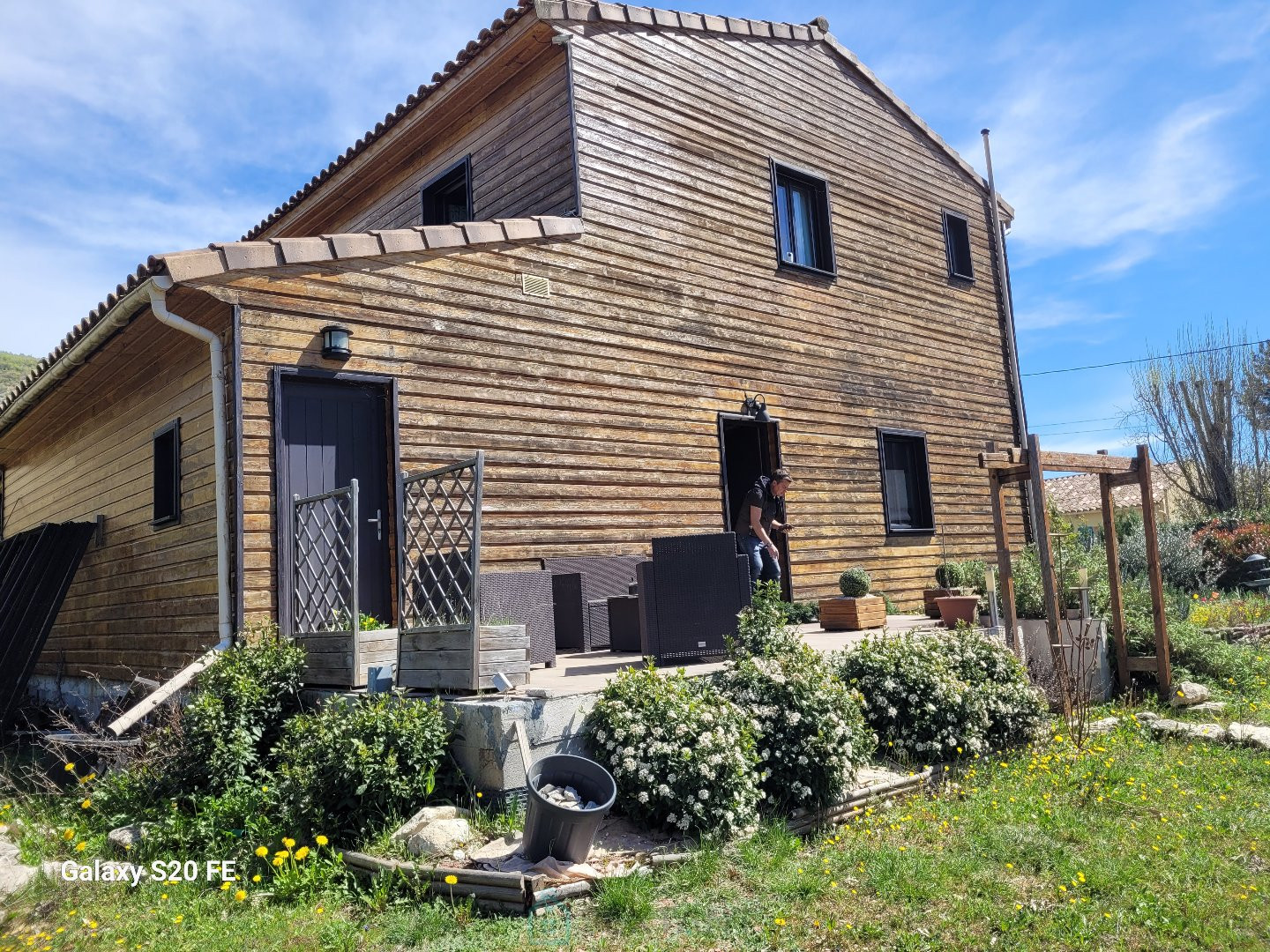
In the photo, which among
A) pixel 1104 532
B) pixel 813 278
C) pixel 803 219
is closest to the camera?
pixel 1104 532

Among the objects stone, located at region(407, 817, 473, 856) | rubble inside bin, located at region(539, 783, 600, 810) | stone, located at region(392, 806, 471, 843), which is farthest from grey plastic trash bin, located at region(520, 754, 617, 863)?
stone, located at region(392, 806, 471, 843)

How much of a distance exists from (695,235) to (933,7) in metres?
3.27

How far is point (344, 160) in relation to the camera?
11797 mm

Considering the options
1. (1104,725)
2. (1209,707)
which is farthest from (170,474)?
(1209,707)

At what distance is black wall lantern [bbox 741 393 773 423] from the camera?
1083 centimetres

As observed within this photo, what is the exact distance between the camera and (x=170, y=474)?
8.53m

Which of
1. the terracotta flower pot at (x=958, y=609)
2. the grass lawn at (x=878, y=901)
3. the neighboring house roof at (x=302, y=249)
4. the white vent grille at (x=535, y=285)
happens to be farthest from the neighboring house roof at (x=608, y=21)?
the grass lawn at (x=878, y=901)

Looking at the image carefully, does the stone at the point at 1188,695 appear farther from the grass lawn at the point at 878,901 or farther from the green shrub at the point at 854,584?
the green shrub at the point at 854,584

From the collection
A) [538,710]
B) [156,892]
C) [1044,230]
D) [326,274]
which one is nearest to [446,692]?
[538,710]

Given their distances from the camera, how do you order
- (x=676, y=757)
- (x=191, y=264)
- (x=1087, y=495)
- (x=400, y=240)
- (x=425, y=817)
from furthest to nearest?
1. (x=1087, y=495)
2. (x=400, y=240)
3. (x=191, y=264)
4. (x=676, y=757)
5. (x=425, y=817)

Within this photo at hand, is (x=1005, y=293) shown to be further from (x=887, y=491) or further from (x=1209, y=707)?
(x=1209, y=707)

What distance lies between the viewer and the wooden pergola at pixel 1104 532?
766 centimetres

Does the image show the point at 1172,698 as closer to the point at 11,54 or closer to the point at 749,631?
the point at 749,631

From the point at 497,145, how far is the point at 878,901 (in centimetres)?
892
